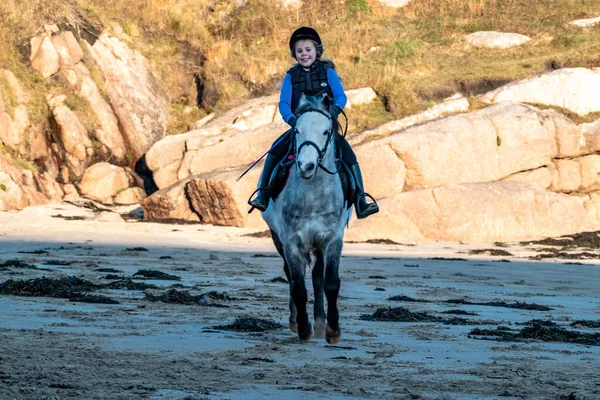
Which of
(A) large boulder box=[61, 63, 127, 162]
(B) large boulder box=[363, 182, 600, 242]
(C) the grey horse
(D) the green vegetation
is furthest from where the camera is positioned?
(D) the green vegetation

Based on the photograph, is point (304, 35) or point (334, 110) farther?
point (304, 35)

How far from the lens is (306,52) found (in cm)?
856

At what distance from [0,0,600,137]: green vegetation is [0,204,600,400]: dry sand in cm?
1464

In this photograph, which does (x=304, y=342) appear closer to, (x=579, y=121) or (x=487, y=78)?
(x=579, y=121)

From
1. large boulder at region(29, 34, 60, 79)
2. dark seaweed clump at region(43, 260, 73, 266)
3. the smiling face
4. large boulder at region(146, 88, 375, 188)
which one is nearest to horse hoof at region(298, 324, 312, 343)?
the smiling face

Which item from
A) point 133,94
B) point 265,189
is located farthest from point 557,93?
point 265,189

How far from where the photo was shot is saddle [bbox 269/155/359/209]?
26.1 feet

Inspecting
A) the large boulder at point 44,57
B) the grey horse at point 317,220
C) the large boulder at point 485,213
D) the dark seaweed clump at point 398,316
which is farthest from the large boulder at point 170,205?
the grey horse at point 317,220

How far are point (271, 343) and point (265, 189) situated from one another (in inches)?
65.6

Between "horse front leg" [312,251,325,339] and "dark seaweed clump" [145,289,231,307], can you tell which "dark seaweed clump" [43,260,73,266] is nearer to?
"dark seaweed clump" [145,289,231,307]

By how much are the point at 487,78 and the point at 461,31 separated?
5514mm

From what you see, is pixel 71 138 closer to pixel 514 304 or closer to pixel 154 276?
pixel 154 276

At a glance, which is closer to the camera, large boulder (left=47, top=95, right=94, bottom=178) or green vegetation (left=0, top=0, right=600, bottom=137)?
large boulder (left=47, top=95, right=94, bottom=178)

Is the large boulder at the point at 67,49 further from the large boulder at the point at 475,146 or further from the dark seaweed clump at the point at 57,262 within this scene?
the dark seaweed clump at the point at 57,262
